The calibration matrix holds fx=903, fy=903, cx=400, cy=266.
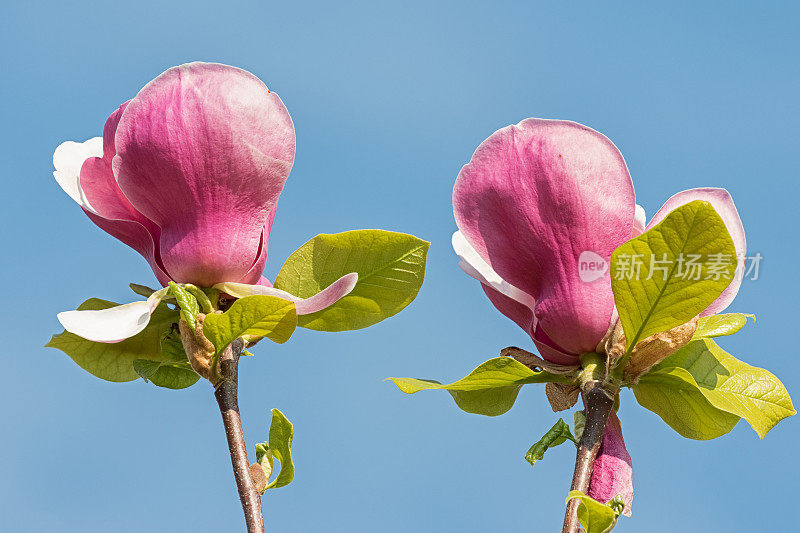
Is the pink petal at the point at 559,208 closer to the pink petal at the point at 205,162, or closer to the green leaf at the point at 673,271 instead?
the green leaf at the point at 673,271

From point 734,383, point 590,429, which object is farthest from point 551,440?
point 734,383

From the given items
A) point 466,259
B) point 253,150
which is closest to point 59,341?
point 253,150

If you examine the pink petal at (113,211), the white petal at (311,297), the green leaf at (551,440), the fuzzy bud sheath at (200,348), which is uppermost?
the pink petal at (113,211)

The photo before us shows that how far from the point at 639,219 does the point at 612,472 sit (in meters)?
0.44

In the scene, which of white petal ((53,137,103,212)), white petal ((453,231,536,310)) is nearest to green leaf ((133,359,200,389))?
white petal ((53,137,103,212))

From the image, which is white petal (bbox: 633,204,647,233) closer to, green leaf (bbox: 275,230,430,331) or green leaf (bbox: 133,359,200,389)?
green leaf (bbox: 275,230,430,331)

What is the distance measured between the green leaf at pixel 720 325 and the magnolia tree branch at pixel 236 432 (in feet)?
2.45

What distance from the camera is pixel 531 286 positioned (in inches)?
59.2

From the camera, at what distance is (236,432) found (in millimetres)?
1416

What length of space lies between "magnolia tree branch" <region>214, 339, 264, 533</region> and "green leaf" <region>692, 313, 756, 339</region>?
746 mm

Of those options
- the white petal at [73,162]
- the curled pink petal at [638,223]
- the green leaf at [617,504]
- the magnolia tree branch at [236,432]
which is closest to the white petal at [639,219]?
the curled pink petal at [638,223]

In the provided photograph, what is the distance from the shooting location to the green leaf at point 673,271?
1285 mm

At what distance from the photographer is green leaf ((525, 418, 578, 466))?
152 cm

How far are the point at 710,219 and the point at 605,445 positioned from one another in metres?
0.42
